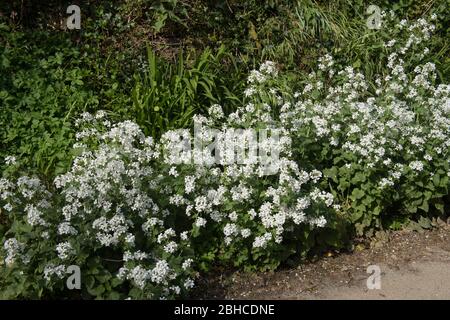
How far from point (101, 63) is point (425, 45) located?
12.0ft

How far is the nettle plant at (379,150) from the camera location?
17.6ft

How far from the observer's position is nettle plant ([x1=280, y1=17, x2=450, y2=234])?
5.37 m

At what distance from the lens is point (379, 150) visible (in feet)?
17.1

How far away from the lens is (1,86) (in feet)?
20.7

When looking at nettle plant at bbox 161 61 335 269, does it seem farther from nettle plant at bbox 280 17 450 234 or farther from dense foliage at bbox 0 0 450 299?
nettle plant at bbox 280 17 450 234

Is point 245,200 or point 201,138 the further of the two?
point 201,138

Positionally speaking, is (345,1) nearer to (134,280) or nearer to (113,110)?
(113,110)

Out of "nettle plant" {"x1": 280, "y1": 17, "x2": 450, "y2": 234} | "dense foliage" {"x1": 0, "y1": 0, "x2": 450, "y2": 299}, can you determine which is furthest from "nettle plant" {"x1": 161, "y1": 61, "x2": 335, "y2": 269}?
"nettle plant" {"x1": 280, "y1": 17, "x2": 450, "y2": 234}

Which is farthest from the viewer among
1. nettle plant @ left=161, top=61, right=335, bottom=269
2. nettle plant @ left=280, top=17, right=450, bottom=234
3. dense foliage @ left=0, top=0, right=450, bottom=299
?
nettle plant @ left=280, top=17, right=450, bottom=234

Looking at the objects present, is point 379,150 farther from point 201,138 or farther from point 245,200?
point 201,138

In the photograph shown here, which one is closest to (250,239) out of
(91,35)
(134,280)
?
(134,280)

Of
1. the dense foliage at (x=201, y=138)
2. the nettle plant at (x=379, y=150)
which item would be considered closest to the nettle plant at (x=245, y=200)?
the dense foliage at (x=201, y=138)

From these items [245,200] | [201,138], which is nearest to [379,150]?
[245,200]
